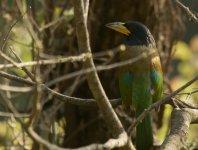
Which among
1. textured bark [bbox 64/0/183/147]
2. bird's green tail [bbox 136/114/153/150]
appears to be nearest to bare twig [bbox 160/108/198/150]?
bird's green tail [bbox 136/114/153/150]

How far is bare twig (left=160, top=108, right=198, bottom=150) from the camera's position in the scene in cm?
346

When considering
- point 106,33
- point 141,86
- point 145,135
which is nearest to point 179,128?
point 145,135

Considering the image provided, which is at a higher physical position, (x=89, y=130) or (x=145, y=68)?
(x=145, y=68)

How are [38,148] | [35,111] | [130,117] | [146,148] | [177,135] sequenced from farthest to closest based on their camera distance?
[130,117]
[38,148]
[146,148]
[177,135]
[35,111]

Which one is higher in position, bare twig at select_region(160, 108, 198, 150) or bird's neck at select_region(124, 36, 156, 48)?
bird's neck at select_region(124, 36, 156, 48)

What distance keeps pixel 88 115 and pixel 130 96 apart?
157 cm

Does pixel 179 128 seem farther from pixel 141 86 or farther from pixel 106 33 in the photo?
pixel 106 33

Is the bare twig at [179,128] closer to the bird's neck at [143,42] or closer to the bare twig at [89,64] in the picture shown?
the bare twig at [89,64]

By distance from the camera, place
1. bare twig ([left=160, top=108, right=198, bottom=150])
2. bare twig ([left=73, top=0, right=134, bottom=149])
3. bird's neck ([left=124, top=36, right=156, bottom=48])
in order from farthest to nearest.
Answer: bird's neck ([left=124, top=36, right=156, bottom=48]) < bare twig ([left=160, top=108, right=198, bottom=150]) < bare twig ([left=73, top=0, right=134, bottom=149])

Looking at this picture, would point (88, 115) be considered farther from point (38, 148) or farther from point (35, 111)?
point (35, 111)

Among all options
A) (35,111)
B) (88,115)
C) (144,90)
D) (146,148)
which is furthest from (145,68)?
(35,111)

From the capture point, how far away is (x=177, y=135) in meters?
3.61

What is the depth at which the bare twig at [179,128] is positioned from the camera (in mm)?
3465

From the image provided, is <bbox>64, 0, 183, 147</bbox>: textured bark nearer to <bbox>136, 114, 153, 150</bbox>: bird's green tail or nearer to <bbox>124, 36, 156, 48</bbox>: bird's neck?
<bbox>124, 36, 156, 48</bbox>: bird's neck
